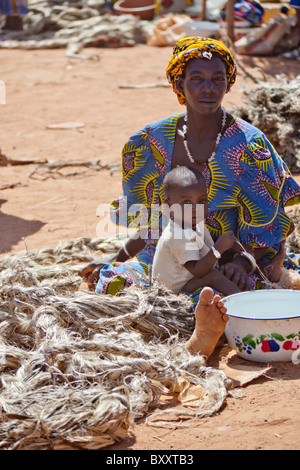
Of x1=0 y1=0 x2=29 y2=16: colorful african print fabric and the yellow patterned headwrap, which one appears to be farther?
x1=0 y1=0 x2=29 y2=16: colorful african print fabric

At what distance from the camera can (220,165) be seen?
3311 mm

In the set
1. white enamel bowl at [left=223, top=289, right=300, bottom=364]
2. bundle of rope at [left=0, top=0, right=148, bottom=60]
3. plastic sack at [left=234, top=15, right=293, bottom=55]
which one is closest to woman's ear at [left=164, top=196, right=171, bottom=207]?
white enamel bowl at [left=223, top=289, right=300, bottom=364]

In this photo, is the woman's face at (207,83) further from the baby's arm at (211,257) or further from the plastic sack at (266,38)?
the plastic sack at (266,38)

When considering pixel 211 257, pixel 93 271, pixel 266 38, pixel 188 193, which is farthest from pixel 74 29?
pixel 211 257

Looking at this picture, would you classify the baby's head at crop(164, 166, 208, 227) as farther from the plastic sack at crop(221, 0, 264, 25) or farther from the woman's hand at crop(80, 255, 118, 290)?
the plastic sack at crop(221, 0, 264, 25)

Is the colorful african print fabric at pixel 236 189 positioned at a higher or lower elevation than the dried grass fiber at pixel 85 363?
higher

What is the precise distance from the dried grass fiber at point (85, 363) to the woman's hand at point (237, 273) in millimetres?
234

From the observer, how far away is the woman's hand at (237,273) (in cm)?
319

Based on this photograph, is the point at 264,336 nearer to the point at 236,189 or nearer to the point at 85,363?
the point at 85,363

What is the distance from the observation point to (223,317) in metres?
2.78

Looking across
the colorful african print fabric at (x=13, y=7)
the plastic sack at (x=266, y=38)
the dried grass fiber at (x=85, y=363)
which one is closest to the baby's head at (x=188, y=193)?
the dried grass fiber at (x=85, y=363)

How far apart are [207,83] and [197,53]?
15cm

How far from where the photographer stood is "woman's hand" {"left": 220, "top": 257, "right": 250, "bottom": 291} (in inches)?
126

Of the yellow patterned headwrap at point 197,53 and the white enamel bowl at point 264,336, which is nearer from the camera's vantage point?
the white enamel bowl at point 264,336
